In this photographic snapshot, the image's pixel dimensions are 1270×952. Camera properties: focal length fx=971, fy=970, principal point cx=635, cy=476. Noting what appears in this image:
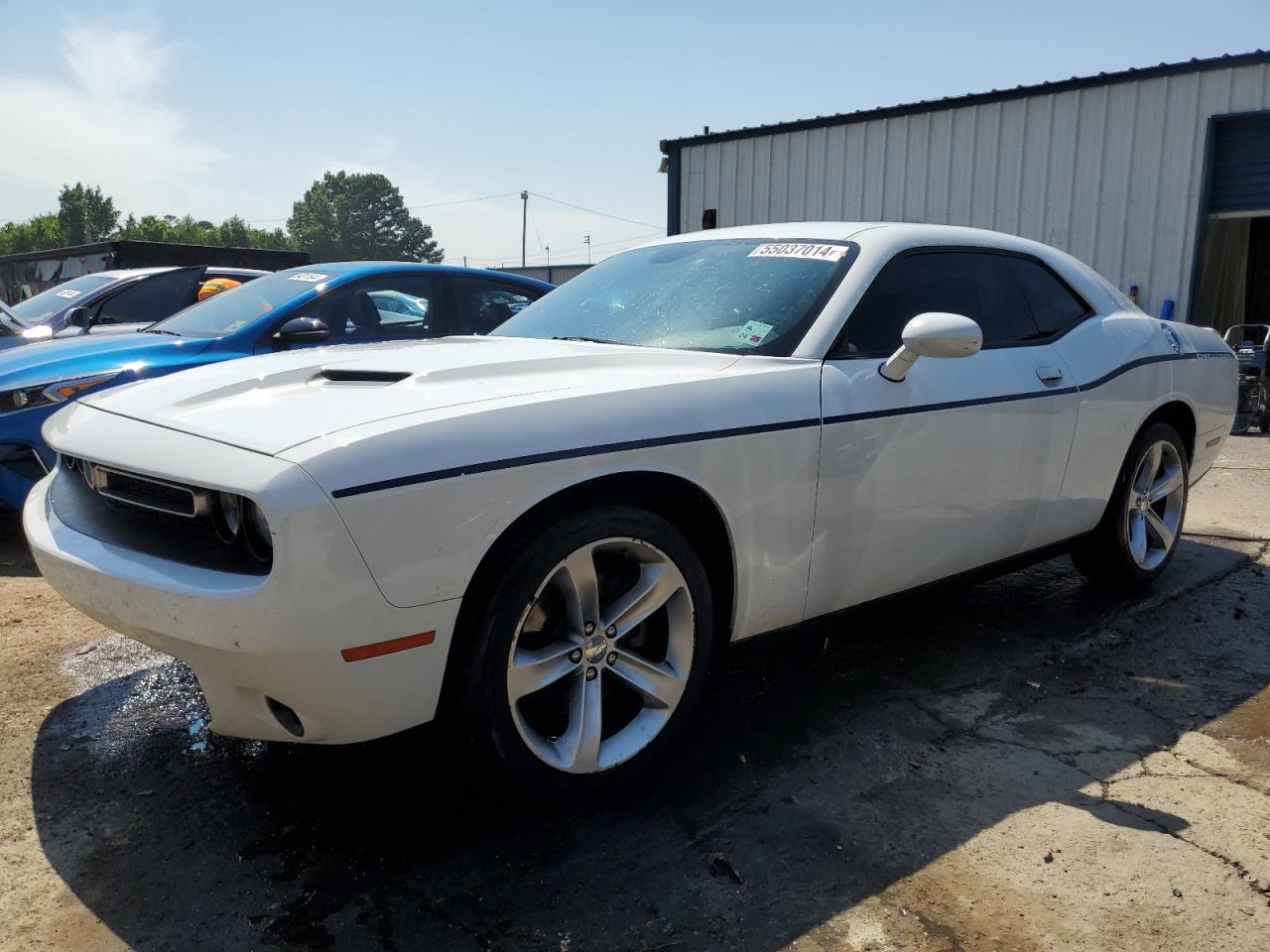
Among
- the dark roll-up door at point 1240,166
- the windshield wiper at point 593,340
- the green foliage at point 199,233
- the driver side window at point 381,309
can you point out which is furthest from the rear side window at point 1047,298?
the green foliage at point 199,233

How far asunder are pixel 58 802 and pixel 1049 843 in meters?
2.47

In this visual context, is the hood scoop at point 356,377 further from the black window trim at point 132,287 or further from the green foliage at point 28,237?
the green foliage at point 28,237

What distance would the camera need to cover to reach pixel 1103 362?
145 inches

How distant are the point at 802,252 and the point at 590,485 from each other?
1318 mm

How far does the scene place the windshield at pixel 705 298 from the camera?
2.92m

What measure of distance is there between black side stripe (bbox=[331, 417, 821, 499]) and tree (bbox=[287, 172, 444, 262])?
125m

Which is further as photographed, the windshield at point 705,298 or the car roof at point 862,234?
the car roof at point 862,234

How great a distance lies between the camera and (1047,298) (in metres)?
3.74

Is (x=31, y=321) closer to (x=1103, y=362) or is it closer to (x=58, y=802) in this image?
(x=58, y=802)

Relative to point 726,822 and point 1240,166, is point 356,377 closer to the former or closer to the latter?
point 726,822

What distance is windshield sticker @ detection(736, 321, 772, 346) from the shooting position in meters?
2.86

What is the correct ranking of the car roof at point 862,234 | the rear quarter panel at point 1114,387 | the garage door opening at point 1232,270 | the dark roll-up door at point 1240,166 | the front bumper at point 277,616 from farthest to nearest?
the garage door opening at point 1232,270
the dark roll-up door at point 1240,166
the rear quarter panel at point 1114,387
the car roof at point 862,234
the front bumper at point 277,616

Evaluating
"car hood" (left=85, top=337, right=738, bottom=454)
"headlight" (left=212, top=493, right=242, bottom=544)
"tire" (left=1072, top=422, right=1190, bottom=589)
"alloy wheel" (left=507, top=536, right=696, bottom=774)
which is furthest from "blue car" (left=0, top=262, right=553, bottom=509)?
"tire" (left=1072, top=422, right=1190, bottom=589)

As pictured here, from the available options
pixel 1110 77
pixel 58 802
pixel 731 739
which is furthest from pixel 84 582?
pixel 1110 77
